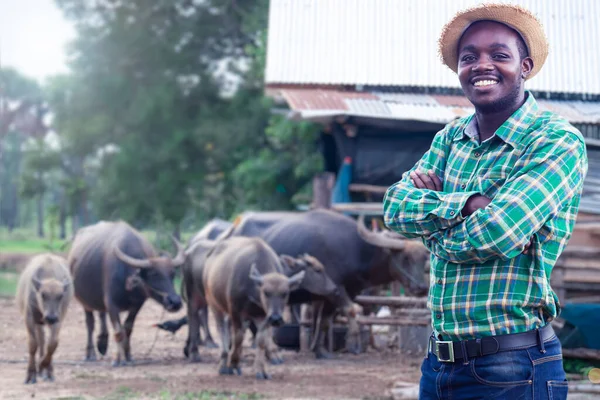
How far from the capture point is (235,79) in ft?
92.1

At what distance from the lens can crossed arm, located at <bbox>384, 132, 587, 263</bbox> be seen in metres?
2.84

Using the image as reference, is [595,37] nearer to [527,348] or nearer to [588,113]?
[588,113]

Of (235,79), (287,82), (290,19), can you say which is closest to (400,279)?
(287,82)

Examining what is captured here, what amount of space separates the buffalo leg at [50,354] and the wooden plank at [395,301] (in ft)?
14.6

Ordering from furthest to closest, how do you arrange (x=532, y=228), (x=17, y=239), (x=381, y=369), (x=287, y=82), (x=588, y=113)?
(x=17, y=239) < (x=287, y=82) < (x=588, y=113) < (x=381, y=369) < (x=532, y=228)

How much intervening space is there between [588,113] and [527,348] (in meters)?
9.60

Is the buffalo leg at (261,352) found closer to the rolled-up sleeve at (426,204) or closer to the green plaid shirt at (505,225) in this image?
the rolled-up sleeve at (426,204)

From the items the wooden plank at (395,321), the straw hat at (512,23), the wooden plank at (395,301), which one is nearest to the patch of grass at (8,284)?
the wooden plank at (395,301)

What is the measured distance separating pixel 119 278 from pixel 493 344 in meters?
9.62

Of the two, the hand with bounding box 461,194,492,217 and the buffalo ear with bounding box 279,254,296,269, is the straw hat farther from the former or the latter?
the buffalo ear with bounding box 279,254,296,269

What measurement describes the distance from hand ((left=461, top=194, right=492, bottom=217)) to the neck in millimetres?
257

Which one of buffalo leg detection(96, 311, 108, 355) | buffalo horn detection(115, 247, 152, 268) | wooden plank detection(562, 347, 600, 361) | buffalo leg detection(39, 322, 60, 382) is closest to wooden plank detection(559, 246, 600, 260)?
wooden plank detection(562, 347, 600, 361)

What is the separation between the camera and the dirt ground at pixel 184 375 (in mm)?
8977

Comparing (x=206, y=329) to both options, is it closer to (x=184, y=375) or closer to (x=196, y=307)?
(x=196, y=307)
